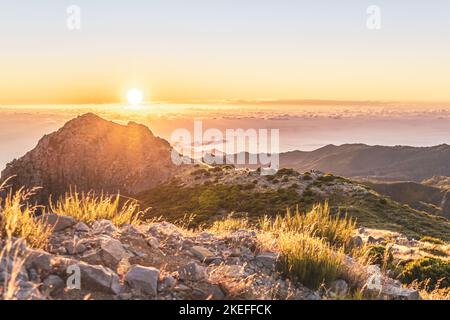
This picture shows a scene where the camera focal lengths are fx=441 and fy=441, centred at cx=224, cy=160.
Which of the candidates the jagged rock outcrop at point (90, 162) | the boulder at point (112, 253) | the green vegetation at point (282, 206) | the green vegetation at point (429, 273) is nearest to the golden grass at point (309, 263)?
the boulder at point (112, 253)

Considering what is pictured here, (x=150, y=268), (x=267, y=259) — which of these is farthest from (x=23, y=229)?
(x=267, y=259)

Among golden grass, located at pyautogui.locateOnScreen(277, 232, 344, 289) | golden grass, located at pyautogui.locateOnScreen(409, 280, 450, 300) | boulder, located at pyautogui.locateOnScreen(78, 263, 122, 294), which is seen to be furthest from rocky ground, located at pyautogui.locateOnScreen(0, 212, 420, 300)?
golden grass, located at pyautogui.locateOnScreen(409, 280, 450, 300)

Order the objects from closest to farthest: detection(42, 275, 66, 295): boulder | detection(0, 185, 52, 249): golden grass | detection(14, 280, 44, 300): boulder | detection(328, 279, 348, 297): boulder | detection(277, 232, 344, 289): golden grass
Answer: detection(14, 280, 44, 300): boulder, detection(42, 275, 66, 295): boulder, detection(0, 185, 52, 249): golden grass, detection(328, 279, 348, 297): boulder, detection(277, 232, 344, 289): golden grass

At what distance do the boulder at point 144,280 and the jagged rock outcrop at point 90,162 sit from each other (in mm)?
82423

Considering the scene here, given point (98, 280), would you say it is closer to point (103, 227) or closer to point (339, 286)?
point (103, 227)

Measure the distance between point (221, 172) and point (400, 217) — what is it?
1416 inches

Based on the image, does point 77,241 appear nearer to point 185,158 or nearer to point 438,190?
point 185,158

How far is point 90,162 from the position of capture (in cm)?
9438

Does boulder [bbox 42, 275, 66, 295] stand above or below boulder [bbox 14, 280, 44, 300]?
below

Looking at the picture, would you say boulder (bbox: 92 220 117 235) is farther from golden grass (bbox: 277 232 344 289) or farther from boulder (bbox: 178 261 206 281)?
golden grass (bbox: 277 232 344 289)

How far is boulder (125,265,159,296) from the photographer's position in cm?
574

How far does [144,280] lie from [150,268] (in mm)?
258

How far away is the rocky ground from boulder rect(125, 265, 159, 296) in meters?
0.01

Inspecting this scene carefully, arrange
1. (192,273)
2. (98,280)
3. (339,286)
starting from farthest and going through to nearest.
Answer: (339,286)
(192,273)
(98,280)
